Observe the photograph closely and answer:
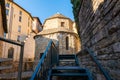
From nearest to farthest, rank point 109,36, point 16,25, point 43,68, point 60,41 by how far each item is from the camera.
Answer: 1. point 109,36
2. point 43,68
3. point 60,41
4. point 16,25

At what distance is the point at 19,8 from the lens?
31656 millimetres

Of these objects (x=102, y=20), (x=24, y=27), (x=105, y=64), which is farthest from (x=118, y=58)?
(x=24, y=27)

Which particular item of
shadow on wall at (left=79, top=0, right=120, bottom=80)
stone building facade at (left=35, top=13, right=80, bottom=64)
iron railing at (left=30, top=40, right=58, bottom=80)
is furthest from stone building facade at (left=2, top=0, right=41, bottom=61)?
shadow on wall at (left=79, top=0, right=120, bottom=80)

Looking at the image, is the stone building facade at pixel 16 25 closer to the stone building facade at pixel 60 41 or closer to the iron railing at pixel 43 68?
the stone building facade at pixel 60 41

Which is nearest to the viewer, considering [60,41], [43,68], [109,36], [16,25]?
[109,36]

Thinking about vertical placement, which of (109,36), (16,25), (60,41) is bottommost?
(109,36)

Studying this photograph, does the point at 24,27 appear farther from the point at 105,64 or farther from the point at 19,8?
the point at 105,64

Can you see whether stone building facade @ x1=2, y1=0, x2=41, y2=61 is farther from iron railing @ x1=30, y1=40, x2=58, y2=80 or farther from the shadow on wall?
the shadow on wall

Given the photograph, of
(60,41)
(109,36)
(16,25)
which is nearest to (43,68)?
(109,36)

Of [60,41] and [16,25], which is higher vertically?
[16,25]

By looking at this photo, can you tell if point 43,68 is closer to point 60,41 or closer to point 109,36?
point 109,36

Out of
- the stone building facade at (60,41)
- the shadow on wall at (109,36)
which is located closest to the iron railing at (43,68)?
the shadow on wall at (109,36)

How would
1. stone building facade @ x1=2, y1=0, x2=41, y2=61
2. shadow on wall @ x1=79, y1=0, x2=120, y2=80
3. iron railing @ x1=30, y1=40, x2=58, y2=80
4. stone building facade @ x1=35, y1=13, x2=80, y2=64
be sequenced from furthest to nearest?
1. stone building facade @ x1=2, y1=0, x2=41, y2=61
2. stone building facade @ x1=35, y1=13, x2=80, y2=64
3. iron railing @ x1=30, y1=40, x2=58, y2=80
4. shadow on wall @ x1=79, y1=0, x2=120, y2=80

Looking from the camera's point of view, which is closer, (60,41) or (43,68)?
(43,68)
